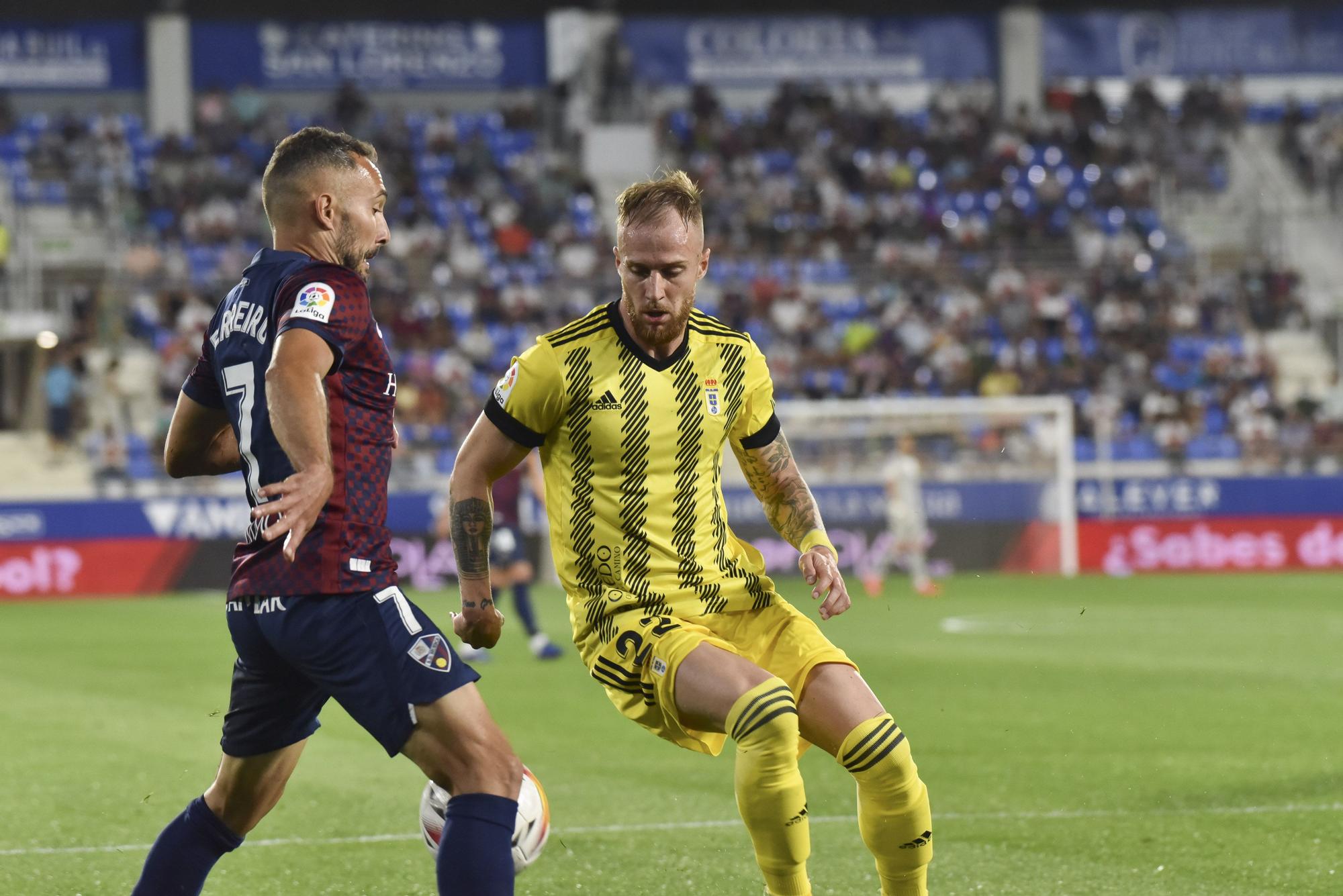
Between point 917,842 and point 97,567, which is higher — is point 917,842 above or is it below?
above

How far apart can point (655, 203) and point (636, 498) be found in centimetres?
81

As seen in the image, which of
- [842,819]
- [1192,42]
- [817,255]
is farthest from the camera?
[1192,42]

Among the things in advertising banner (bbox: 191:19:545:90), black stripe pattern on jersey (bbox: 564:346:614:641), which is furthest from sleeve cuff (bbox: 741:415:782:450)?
advertising banner (bbox: 191:19:545:90)

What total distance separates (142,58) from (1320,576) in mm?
23218

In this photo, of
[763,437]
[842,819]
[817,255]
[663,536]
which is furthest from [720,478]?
[817,255]

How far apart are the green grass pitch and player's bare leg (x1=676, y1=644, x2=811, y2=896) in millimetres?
1230

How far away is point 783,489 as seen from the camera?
201 inches

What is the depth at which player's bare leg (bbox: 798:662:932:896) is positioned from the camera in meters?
4.51

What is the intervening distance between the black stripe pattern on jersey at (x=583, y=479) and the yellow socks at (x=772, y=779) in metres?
0.53

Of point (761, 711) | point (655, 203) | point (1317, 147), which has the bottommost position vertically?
point (761, 711)

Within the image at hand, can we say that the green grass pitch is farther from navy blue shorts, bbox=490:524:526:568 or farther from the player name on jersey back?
the player name on jersey back

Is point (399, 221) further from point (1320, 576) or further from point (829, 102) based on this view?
point (1320, 576)

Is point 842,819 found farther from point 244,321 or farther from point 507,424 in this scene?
point 244,321

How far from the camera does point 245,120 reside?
32.3 m
